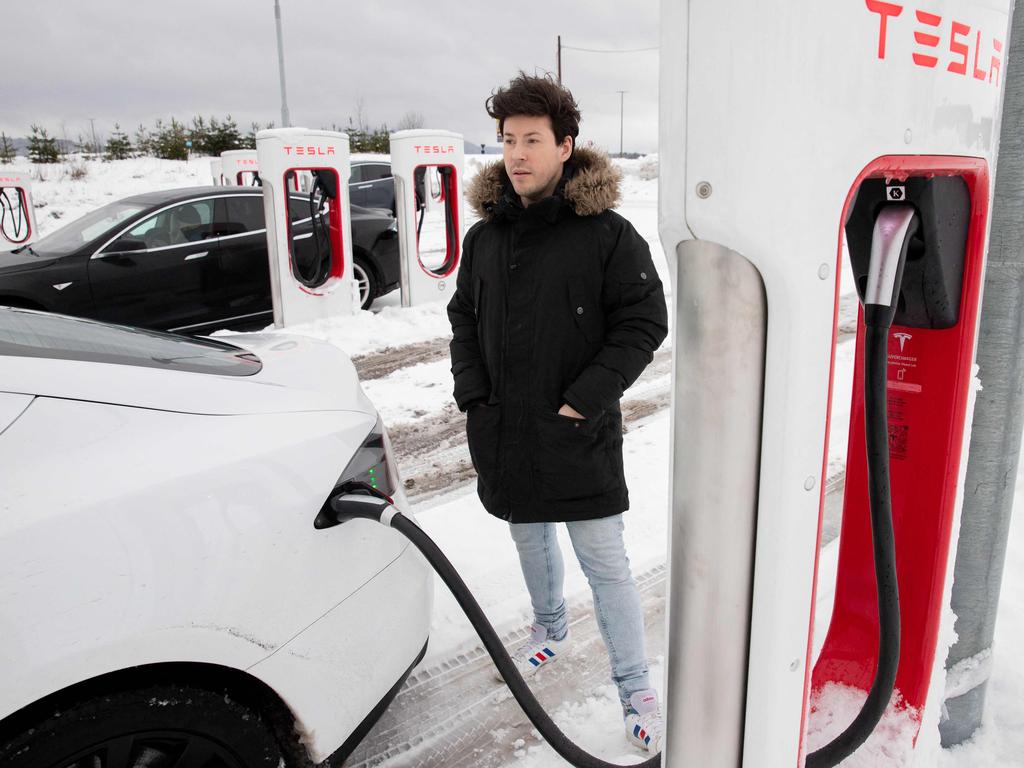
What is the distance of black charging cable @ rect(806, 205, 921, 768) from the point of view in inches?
48.3

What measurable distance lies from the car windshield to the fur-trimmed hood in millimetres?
6052

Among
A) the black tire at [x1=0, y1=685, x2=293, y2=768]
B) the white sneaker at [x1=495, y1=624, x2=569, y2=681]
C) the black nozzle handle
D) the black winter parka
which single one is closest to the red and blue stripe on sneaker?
the white sneaker at [x1=495, y1=624, x2=569, y2=681]

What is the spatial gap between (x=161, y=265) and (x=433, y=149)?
10.3 ft

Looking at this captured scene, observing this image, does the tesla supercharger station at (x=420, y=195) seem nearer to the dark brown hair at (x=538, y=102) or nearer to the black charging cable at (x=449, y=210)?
the black charging cable at (x=449, y=210)

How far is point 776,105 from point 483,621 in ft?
4.49

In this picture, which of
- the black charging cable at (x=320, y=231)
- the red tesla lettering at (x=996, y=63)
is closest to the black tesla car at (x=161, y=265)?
the black charging cable at (x=320, y=231)

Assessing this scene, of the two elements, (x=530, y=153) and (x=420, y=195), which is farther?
(x=420, y=195)

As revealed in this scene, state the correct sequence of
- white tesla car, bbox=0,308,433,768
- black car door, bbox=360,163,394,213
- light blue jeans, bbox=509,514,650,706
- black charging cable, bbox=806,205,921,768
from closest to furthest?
black charging cable, bbox=806,205,921,768 → white tesla car, bbox=0,308,433,768 → light blue jeans, bbox=509,514,650,706 → black car door, bbox=360,163,394,213

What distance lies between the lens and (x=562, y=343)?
2158 mm

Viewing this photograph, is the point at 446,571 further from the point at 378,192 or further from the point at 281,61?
the point at 281,61

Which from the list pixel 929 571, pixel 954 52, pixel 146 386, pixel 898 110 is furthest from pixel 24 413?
pixel 929 571

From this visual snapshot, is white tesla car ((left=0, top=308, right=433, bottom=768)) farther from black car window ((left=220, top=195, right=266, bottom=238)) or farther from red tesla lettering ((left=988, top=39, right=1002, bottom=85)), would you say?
black car window ((left=220, top=195, right=266, bottom=238))

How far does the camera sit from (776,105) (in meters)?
0.94

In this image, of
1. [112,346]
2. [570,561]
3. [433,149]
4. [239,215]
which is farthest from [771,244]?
[433,149]
